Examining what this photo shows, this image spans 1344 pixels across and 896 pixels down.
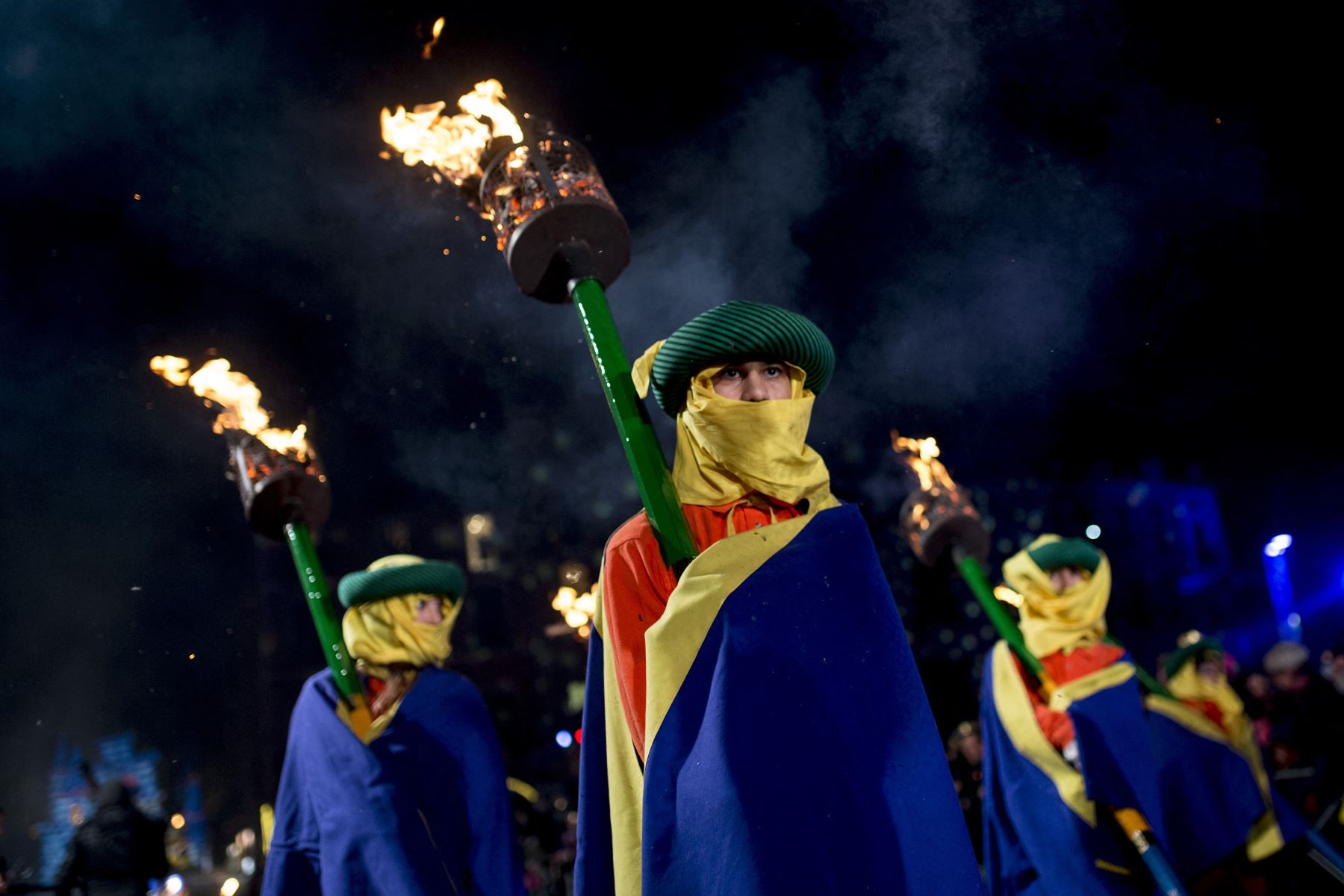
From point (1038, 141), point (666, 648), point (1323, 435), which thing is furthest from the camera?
point (1323, 435)

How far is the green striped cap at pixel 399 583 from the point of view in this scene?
527cm

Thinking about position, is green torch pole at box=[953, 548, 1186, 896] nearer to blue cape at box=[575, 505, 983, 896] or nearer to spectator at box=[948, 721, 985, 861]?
spectator at box=[948, 721, 985, 861]

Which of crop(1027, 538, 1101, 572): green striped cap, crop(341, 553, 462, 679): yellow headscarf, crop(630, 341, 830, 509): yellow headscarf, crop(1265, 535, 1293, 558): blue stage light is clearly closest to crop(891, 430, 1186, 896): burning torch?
crop(1027, 538, 1101, 572): green striped cap

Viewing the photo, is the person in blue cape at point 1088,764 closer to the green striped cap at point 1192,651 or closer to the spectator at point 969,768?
the green striped cap at point 1192,651

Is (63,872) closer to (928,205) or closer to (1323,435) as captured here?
(928,205)

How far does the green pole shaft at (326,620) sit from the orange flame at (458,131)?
2723 mm

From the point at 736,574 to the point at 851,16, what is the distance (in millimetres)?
5777

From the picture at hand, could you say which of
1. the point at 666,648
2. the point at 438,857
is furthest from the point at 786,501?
the point at 438,857

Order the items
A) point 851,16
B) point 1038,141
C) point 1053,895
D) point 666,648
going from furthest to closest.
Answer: point 1038,141 → point 851,16 → point 1053,895 → point 666,648

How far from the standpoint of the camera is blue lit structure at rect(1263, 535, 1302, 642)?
1055 inches

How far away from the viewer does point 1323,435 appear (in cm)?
2212

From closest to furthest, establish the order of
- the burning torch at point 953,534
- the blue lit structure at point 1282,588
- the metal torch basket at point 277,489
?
the metal torch basket at point 277,489 < the burning torch at point 953,534 < the blue lit structure at point 1282,588

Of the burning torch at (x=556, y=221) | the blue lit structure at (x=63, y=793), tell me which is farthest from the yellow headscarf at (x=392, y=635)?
the blue lit structure at (x=63, y=793)

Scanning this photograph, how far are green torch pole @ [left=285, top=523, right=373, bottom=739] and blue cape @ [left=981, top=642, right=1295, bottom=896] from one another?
3.76 m
